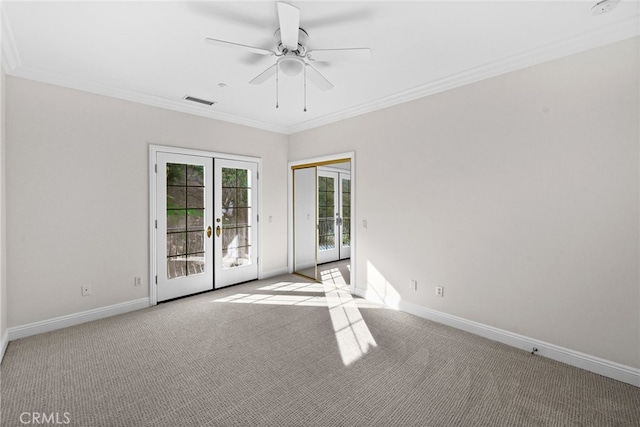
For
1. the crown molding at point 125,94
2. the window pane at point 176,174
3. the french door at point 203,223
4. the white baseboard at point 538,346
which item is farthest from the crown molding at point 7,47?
the white baseboard at point 538,346

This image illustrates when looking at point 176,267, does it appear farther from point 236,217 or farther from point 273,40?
point 273,40

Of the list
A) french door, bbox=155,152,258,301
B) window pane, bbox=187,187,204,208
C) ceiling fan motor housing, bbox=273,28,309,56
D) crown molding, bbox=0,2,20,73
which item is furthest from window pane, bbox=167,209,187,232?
ceiling fan motor housing, bbox=273,28,309,56

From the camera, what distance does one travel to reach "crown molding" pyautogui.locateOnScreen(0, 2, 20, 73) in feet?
7.33

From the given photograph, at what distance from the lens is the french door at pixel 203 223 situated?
4.04m

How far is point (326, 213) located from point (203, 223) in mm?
2604

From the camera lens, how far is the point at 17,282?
9.79ft

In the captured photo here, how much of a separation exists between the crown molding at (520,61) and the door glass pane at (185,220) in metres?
2.58

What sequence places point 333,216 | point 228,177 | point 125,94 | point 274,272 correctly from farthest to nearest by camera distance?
1. point 333,216
2. point 274,272
3. point 228,177
4. point 125,94

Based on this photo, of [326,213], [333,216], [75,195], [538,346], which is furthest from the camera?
[333,216]

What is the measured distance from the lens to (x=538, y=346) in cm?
273

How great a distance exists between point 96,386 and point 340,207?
5024mm

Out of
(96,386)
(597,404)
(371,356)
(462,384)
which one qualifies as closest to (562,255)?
(597,404)

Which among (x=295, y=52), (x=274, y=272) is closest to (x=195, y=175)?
(x=274, y=272)

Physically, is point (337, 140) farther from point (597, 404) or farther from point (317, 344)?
point (597, 404)
